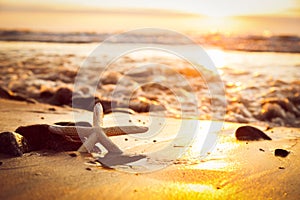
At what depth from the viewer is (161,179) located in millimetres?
3172

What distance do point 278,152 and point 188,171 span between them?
126 centimetres

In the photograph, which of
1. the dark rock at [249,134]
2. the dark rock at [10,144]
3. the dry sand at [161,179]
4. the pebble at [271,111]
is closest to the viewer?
the dry sand at [161,179]

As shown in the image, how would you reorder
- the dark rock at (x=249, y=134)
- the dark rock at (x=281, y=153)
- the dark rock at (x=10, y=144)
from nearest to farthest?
the dark rock at (x=10, y=144), the dark rock at (x=281, y=153), the dark rock at (x=249, y=134)

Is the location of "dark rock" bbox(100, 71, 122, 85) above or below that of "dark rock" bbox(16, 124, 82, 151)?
below

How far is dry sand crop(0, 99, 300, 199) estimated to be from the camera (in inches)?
111

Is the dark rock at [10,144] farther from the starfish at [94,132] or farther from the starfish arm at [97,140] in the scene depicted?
the starfish arm at [97,140]

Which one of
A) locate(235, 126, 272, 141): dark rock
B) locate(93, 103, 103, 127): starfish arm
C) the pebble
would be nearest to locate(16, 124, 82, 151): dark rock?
locate(93, 103, 103, 127): starfish arm

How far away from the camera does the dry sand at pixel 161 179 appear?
2.83 meters

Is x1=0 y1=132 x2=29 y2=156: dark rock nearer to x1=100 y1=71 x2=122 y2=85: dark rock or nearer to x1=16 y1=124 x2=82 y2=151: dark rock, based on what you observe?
x1=16 y1=124 x2=82 y2=151: dark rock

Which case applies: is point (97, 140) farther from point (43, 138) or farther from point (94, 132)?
point (43, 138)

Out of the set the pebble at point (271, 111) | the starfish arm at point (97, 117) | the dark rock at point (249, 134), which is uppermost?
the starfish arm at point (97, 117)

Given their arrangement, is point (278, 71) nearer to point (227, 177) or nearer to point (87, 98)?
point (87, 98)

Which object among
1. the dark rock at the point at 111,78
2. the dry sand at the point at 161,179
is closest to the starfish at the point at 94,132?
the dry sand at the point at 161,179

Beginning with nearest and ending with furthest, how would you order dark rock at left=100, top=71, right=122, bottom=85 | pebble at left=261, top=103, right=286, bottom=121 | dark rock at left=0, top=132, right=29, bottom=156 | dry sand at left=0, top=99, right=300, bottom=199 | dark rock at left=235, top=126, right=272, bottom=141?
dry sand at left=0, top=99, right=300, bottom=199, dark rock at left=0, top=132, right=29, bottom=156, dark rock at left=235, top=126, right=272, bottom=141, pebble at left=261, top=103, right=286, bottom=121, dark rock at left=100, top=71, right=122, bottom=85
